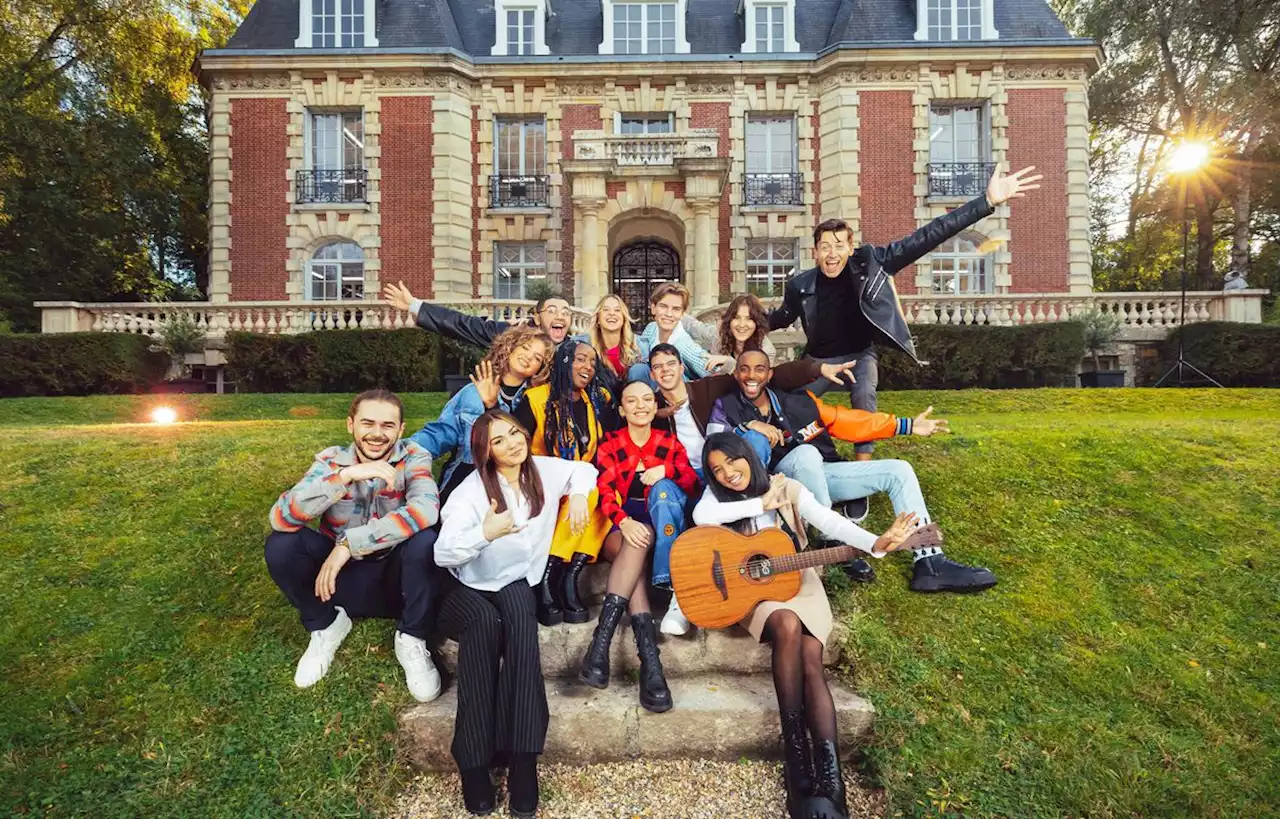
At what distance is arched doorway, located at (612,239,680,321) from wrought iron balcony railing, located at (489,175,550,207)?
2555 mm

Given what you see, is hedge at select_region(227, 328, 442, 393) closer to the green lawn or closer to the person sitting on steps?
the green lawn

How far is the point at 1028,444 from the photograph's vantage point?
17.3ft

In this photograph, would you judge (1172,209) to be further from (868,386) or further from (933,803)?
(933,803)

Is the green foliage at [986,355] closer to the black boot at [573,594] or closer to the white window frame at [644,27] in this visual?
the black boot at [573,594]

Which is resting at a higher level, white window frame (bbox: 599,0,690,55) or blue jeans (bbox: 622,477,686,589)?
white window frame (bbox: 599,0,690,55)

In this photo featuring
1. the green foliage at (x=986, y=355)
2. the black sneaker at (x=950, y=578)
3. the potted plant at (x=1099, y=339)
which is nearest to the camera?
the black sneaker at (x=950, y=578)

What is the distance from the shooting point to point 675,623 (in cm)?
329

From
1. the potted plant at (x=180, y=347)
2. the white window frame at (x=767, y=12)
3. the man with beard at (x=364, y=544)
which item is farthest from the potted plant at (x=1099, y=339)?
the potted plant at (x=180, y=347)

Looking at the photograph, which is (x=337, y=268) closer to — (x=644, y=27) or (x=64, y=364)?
(x=64, y=364)

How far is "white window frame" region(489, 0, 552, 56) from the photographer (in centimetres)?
1752

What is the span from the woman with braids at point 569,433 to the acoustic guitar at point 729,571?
1.91 ft

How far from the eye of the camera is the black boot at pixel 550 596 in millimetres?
3406

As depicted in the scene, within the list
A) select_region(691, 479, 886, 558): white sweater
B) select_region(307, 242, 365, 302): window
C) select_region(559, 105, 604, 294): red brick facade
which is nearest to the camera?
select_region(691, 479, 886, 558): white sweater

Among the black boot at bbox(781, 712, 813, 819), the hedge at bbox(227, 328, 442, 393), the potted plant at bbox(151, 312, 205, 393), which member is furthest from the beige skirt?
the potted plant at bbox(151, 312, 205, 393)
